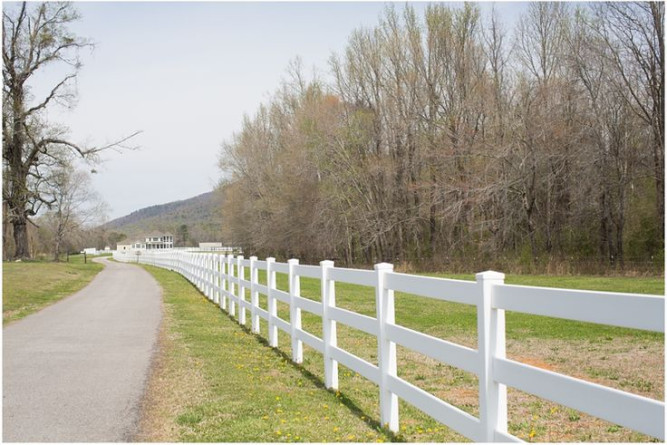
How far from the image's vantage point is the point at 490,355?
4.54 metres

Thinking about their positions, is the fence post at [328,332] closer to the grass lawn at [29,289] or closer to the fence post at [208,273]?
the grass lawn at [29,289]

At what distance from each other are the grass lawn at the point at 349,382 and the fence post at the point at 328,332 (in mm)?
203

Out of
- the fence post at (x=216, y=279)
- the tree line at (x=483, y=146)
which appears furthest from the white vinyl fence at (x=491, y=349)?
the tree line at (x=483, y=146)

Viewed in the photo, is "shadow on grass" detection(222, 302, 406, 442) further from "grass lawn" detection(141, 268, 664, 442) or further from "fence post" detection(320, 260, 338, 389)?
"fence post" detection(320, 260, 338, 389)

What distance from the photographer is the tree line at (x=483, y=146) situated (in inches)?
1292

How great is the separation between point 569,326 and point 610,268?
17139 mm

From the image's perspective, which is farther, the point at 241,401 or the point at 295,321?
the point at 295,321

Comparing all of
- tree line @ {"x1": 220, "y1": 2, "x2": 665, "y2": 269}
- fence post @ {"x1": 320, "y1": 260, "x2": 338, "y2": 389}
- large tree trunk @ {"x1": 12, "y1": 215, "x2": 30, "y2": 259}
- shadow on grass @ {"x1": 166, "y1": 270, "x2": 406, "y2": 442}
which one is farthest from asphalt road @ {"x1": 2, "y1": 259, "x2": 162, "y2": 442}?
large tree trunk @ {"x1": 12, "y1": 215, "x2": 30, "y2": 259}

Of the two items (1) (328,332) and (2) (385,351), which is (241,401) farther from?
(2) (385,351)

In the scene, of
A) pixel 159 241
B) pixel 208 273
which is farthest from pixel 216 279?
pixel 159 241

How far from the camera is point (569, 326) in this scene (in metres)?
14.9

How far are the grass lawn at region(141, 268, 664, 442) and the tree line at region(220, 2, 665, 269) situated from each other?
64.3ft

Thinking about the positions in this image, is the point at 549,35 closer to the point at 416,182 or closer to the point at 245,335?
the point at 416,182

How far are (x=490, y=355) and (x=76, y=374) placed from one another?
647 cm
